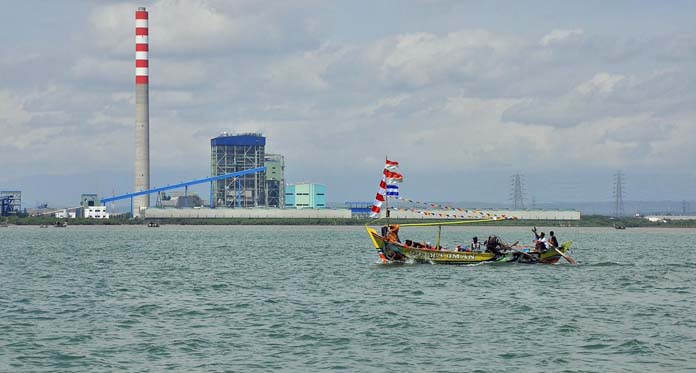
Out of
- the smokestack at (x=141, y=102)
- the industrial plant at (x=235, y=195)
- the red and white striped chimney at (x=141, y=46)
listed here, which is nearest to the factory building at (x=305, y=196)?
the industrial plant at (x=235, y=195)

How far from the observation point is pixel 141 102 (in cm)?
15938

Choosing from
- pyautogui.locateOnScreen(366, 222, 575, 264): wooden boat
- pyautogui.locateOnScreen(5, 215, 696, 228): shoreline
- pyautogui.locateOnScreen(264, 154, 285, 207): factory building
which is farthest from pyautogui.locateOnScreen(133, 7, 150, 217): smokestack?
pyautogui.locateOnScreen(366, 222, 575, 264): wooden boat

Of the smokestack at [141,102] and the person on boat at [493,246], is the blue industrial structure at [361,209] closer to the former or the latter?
the smokestack at [141,102]

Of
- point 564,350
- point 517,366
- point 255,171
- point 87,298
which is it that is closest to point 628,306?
point 564,350

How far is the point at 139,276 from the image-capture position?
5234 centimetres

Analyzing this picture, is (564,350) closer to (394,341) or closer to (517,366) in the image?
(517,366)

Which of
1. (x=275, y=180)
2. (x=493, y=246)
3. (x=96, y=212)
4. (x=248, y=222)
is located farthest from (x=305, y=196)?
(x=493, y=246)

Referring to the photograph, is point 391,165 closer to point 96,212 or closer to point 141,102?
point 141,102

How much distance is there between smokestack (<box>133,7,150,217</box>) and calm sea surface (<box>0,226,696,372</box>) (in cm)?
10248

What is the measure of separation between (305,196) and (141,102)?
4177 cm

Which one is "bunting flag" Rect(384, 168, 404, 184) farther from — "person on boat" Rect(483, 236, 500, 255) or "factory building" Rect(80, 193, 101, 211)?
"factory building" Rect(80, 193, 101, 211)

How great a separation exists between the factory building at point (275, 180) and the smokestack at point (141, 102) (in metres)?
27.2

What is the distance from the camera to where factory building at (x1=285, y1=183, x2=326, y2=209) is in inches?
7402

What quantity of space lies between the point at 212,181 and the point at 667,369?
160 metres
